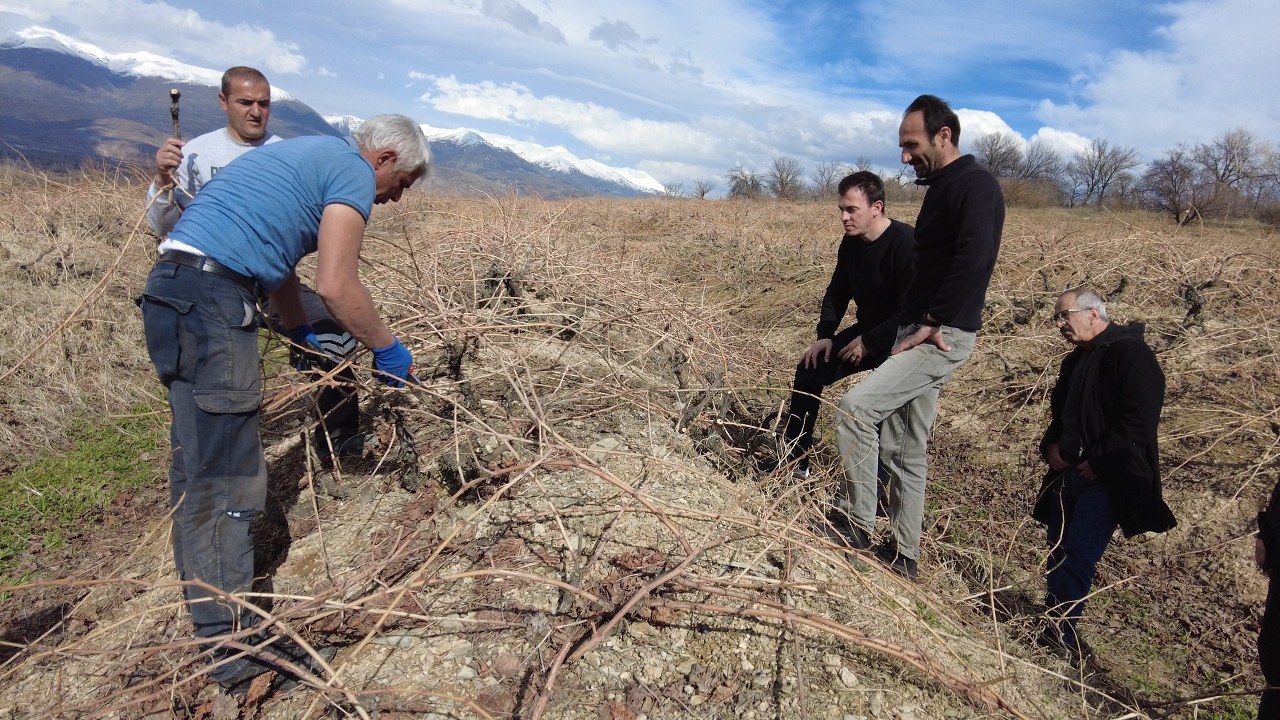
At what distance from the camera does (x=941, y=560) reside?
3.05 m

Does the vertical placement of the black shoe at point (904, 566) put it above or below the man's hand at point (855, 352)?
below

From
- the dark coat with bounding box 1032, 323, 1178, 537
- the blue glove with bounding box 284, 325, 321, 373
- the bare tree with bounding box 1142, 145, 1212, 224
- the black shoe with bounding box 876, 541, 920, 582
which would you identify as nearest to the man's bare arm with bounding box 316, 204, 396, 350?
the blue glove with bounding box 284, 325, 321, 373

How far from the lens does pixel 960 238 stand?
2.23 m

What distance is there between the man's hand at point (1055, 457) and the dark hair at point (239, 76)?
3.95m

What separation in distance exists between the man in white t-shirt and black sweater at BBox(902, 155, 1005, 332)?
2.26 meters

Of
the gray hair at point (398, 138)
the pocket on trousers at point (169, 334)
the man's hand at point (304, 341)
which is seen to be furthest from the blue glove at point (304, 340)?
the gray hair at point (398, 138)

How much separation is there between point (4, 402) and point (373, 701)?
403cm

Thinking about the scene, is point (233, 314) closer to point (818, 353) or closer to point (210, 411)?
point (210, 411)

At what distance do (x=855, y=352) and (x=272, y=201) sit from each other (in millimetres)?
2404

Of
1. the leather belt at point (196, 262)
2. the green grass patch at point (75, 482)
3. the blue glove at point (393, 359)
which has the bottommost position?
the green grass patch at point (75, 482)

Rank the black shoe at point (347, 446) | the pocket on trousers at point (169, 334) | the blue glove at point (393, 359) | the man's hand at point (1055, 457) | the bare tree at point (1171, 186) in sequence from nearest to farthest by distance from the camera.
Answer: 1. the pocket on trousers at point (169, 334)
2. the blue glove at point (393, 359)
3. the man's hand at point (1055, 457)
4. the black shoe at point (347, 446)
5. the bare tree at point (1171, 186)

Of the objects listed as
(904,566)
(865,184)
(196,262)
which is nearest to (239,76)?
(196,262)

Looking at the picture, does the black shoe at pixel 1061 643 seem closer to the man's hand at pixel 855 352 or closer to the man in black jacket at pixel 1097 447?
the man in black jacket at pixel 1097 447

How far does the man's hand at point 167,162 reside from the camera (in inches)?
101
